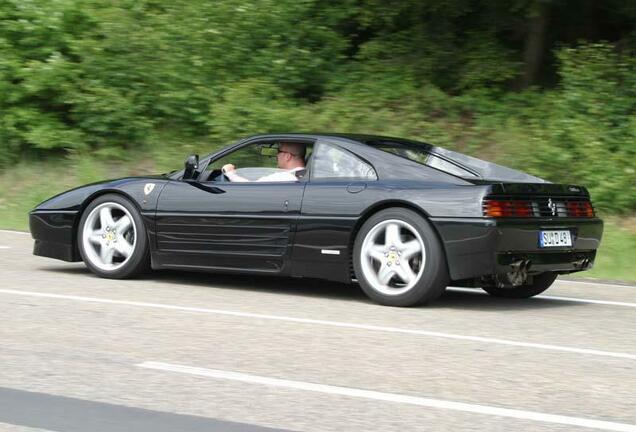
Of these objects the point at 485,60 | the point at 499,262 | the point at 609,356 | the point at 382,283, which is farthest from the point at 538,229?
the point at 485,60

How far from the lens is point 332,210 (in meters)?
8.02

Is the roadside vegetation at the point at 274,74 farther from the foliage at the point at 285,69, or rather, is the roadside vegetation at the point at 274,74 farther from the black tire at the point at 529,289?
the black tire at the point at 529,289

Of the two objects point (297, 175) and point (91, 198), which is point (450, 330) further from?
point (91, 198)

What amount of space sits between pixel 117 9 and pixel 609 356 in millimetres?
13048

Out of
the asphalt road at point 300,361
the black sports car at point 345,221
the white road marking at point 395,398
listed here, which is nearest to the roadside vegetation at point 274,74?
the black sports car at point 345,221

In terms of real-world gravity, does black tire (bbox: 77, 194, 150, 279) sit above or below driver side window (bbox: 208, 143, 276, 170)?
below

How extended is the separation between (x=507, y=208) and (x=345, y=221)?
1210 mm

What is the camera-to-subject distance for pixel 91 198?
29.7 ft

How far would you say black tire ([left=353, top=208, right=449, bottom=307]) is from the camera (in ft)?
24.8

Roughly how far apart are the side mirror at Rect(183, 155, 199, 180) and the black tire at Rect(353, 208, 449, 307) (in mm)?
1621

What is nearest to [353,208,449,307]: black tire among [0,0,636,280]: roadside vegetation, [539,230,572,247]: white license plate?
[539,230,572,247]: white license plate

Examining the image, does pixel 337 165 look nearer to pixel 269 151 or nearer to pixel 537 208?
pixel 269 151

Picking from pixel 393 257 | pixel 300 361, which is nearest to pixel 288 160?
pixel 393 257

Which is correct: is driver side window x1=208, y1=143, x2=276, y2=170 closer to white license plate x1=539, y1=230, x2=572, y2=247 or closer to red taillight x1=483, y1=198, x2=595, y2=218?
red taillight x1=483, y1=198, x2=595, y2=218
